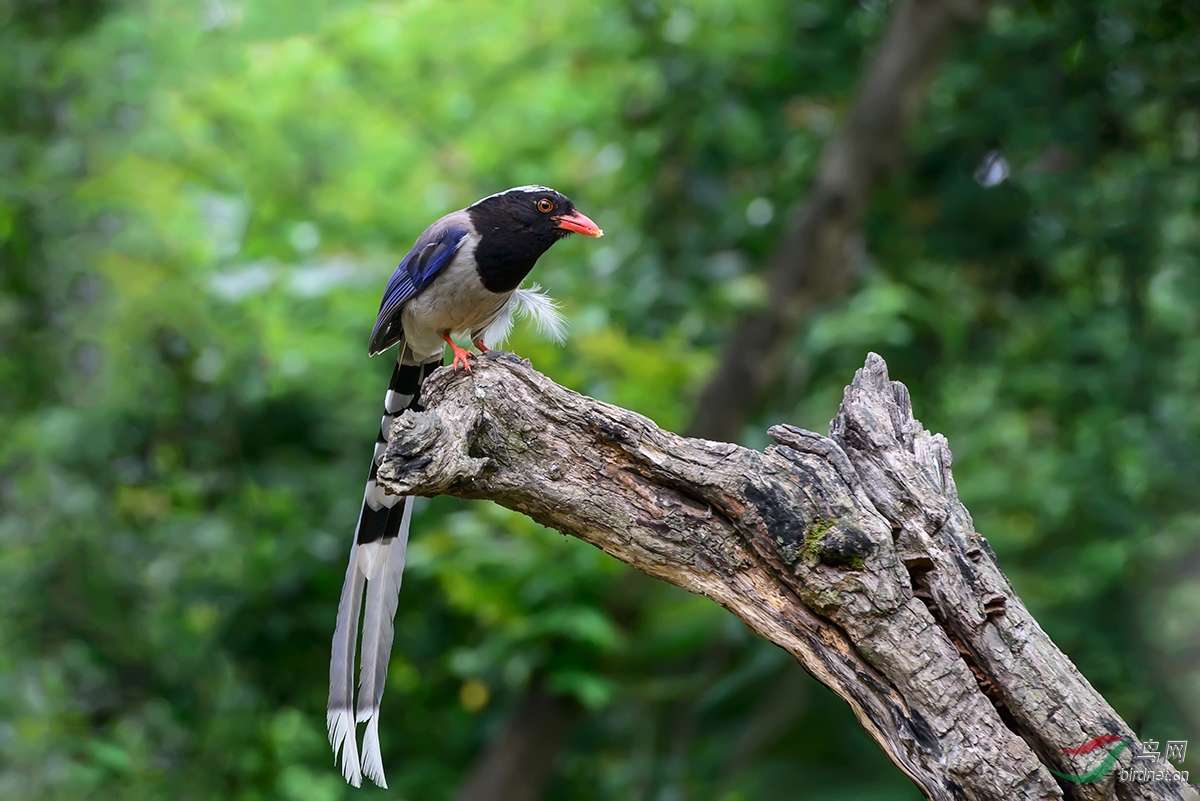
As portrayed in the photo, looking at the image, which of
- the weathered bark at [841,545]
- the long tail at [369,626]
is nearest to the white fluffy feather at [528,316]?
the long tail at [369,626]

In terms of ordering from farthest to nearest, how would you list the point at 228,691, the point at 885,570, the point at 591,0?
the point at 591,0 → the point at 228,691 → the point at 885,570

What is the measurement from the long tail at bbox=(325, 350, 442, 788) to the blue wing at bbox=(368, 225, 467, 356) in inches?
23.7

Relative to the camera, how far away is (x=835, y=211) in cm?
636

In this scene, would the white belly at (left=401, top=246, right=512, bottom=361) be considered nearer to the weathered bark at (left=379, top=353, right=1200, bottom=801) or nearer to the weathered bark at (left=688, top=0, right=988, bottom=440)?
the weathered bark at (left=379, top=353, right=1200, bottom=801)

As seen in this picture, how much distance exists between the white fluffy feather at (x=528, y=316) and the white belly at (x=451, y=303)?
0.33 metres

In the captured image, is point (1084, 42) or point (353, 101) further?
point (353, 101)

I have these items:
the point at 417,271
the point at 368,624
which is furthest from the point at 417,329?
the point at 368,624

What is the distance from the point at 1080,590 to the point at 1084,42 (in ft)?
9.54

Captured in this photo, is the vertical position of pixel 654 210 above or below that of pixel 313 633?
above

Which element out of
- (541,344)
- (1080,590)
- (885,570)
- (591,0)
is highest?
(591,0)

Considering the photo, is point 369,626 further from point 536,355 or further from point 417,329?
point 536,355

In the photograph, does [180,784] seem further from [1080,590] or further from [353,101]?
[1080,590]

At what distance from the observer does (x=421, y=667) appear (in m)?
6.12

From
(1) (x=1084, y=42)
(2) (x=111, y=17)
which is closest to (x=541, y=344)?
(2) (x=111, y=17)
